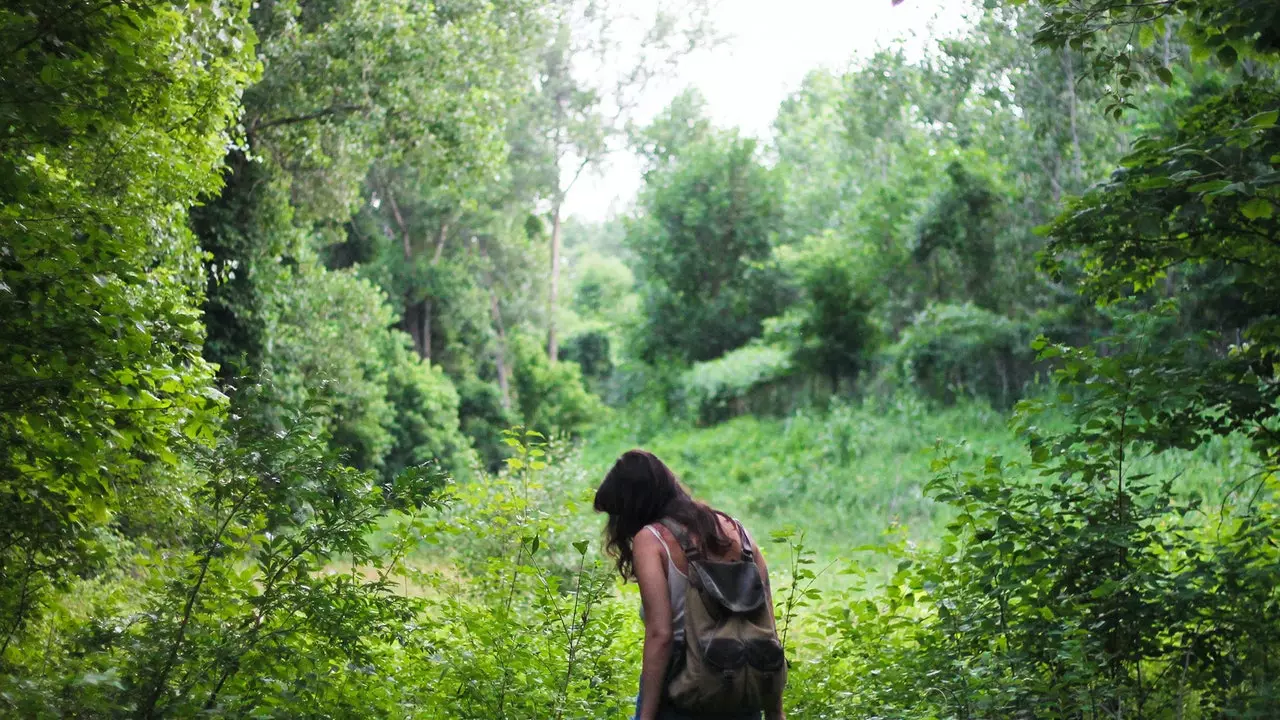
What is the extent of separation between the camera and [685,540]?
3846 millimetres

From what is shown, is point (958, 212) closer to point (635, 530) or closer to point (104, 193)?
point (104, 193)

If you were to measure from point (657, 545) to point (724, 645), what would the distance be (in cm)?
39

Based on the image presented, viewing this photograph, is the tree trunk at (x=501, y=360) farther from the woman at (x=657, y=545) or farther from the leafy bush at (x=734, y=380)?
the woman at (x=657, y=545)

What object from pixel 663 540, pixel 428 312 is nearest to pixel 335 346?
pixel 428 312

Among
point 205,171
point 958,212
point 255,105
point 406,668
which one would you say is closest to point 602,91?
point 958,212

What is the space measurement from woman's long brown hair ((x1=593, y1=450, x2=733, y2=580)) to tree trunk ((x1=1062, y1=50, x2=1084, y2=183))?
20.9 metres

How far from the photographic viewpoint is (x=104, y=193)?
776 cm

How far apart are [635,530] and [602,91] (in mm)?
41346

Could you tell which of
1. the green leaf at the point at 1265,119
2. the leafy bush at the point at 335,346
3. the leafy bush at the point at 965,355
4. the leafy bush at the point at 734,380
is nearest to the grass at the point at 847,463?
the leafy bush at the point at 965,355

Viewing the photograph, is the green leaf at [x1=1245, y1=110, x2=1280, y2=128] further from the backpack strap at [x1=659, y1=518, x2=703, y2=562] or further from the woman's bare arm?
the woman's bare arm

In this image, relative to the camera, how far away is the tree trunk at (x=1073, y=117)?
2266cm

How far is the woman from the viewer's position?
3773mm

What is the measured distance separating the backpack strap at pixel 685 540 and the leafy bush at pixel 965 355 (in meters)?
20.7

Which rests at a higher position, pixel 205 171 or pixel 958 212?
pixel 958 212
